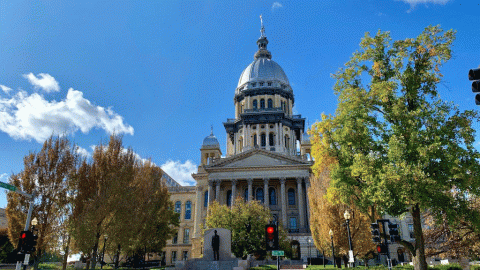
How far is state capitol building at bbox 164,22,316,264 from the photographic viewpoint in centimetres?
5775

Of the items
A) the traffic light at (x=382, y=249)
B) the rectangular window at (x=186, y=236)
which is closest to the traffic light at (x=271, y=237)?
the traffic light at (x=382, y=249)

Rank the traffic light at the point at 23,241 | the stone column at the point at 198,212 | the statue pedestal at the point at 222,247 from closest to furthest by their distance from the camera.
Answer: the traffic light at the point at 23,241, the statue pedestal at the point at 222,247, the stone column at the point at 198,212

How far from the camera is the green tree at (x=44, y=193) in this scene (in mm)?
24719

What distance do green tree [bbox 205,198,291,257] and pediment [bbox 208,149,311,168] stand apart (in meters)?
16.2

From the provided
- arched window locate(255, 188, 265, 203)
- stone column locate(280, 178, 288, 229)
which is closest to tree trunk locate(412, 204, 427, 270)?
stone column locate(280, 178, 288, 229)

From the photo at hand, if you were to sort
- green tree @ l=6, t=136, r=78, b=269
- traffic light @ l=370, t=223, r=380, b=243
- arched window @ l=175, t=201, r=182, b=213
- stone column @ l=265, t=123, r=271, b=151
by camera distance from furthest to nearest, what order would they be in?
arched window @ l=175, t=201, r=182, b=213
stone column @ l=265, t=123, r=271, b=151
green tree @ l=6, t=136, r=78, b=269
traffic light @ l=370, t=223, r=380, b=243

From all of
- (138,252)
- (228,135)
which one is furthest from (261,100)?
(138,252)

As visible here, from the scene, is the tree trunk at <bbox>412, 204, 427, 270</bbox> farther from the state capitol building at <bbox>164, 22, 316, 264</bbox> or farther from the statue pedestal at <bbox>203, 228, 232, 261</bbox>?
the state capitol building at <bbox>164, 22, 316, 264</bbox>

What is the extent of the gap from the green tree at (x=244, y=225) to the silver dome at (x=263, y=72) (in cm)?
4309

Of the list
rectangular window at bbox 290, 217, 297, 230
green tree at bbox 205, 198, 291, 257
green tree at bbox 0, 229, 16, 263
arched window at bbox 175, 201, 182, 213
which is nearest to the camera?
green tree at bbox 205, 198, 291, 257

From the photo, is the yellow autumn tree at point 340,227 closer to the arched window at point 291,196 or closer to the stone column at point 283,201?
the stone column at point 283,201

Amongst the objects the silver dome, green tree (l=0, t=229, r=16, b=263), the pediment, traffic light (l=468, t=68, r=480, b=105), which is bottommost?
green tree (l=0, t=229, r=16, b=263)

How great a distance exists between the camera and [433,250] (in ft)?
87.6

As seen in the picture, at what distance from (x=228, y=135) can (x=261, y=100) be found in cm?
1109
